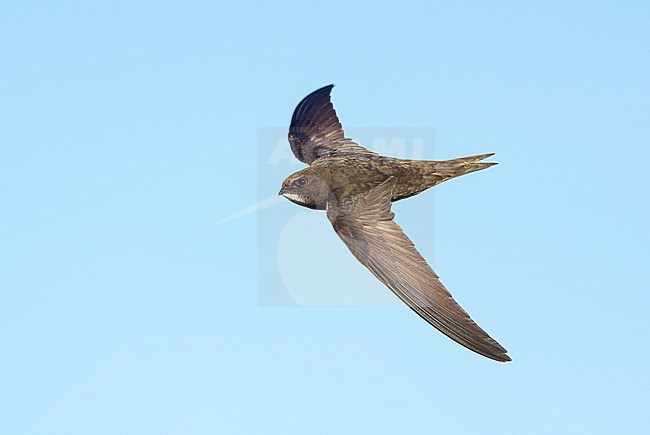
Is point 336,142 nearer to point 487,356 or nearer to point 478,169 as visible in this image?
point 478,169

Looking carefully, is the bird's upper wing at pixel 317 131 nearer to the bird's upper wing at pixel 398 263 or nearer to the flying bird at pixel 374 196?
the flying bird at pixel 374 196

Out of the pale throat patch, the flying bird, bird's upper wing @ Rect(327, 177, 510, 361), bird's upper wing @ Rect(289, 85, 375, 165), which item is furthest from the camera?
bird's upper wing @ Rect(289, 85, 375, 165)

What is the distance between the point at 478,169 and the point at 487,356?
14.3ft

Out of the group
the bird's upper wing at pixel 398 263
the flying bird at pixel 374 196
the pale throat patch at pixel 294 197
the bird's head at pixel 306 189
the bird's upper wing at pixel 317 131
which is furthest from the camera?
the bird's upper wing at pixel 317 131

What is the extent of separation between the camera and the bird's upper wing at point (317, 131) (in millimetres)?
14227

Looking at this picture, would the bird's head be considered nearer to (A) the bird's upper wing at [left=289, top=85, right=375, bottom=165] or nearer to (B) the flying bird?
(B) the flying bird

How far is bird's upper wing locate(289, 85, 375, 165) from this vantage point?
46.7ft

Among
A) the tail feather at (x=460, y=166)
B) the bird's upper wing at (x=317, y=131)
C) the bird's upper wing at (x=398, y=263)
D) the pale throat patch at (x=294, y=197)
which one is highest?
the bird's upper wing at (x=317, y=131)

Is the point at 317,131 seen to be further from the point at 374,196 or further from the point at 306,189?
the point at 374,196

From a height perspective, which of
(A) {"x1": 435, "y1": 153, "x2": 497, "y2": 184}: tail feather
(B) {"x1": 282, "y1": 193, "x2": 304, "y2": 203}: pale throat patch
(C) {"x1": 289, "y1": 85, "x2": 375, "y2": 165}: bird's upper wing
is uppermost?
(C) {"x1": 289, "y1": 85, "x2": 375, "y2": 165}: bird's upper wing

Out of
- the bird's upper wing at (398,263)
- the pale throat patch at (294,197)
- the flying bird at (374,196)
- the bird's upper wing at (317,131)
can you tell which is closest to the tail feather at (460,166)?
the flying bird at (374,196)

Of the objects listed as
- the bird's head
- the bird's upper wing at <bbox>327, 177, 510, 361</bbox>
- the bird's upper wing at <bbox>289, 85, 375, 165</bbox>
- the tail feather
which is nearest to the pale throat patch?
the bird's head

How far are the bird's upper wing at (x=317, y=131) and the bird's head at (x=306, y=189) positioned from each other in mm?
1357

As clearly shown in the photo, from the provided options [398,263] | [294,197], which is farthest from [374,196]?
[398,263]
